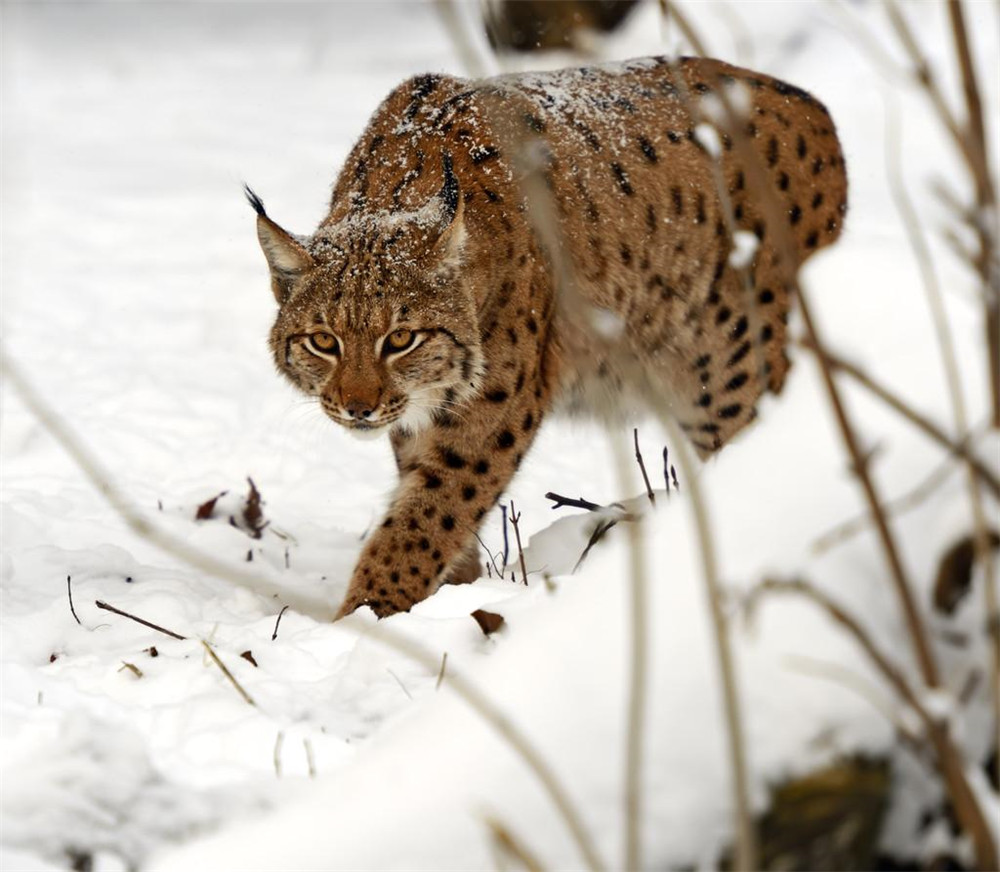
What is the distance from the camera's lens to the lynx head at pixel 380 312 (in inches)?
172

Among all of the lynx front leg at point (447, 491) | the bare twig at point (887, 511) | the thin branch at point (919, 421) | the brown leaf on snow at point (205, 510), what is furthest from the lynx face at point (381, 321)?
the thin branch at point (919, 421)

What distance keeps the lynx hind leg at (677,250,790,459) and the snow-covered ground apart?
79cm

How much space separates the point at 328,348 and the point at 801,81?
768cm

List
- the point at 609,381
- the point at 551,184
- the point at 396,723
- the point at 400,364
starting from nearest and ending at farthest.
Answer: the point at 396,723 < the point at 400,364 < the point at 551,184 < the point at 609,381

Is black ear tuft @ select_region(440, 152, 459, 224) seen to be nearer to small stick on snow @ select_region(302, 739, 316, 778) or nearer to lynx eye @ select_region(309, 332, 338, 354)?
lynx eye @ select_region(309, 332, 338, 354)

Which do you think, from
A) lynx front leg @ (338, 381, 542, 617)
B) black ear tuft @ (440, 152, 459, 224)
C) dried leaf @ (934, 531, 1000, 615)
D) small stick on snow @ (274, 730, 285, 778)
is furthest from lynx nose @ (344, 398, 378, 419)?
dried leaf @ (934, 531, 1000, 615)

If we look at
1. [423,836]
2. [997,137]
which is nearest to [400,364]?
[423,836]

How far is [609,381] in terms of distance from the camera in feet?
16.9

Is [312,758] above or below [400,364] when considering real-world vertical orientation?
below

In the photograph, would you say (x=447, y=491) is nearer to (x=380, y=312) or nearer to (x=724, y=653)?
(x=380, y=312)

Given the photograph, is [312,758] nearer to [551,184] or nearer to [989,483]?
[989,483]

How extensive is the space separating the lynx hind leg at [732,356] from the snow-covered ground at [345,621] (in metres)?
0.79

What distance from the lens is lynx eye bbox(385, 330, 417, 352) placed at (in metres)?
4.40

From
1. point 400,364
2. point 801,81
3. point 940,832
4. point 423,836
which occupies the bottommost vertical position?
point 940,832
